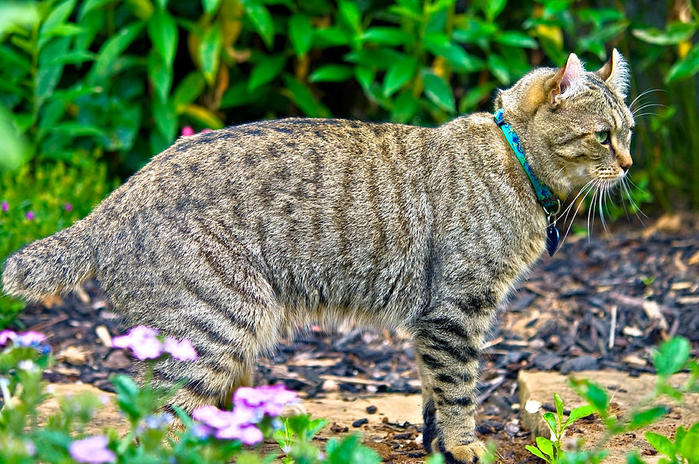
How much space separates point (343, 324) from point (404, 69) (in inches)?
111

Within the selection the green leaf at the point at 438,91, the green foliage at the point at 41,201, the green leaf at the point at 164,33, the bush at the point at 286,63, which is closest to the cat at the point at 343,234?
the green foliage at the point at 41,201

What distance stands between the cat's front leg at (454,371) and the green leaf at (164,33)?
3.21 meters

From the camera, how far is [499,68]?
629 centimetres

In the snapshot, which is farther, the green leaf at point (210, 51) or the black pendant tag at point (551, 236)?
the green leaf at point (210, 51)

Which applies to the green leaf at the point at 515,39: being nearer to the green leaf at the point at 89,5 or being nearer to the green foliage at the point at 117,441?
the green leaf at the point at 89,5

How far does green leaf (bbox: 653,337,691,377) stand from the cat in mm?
1440

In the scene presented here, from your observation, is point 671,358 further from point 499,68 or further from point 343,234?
point 499,68

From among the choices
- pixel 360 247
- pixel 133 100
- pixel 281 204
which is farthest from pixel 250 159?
pixel 133 100

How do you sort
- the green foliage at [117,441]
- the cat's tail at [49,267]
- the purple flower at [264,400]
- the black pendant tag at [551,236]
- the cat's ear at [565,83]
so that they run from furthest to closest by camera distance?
the black pendant tag at [551,236] → the cat's ear at [565,83] → the cat's tail at [49,267] → the purple flower at [264,400] → the green foliage at [117,441]

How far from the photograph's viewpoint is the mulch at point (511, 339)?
14.8 ft

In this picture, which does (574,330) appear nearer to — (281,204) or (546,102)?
(546,102)

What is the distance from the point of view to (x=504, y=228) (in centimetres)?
362

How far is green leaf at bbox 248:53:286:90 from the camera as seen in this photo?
634cm

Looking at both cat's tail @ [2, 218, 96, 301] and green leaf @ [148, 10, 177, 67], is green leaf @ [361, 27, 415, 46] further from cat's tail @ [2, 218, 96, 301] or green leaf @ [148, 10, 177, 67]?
cat's tail @ [2, 218, 96, 301]
